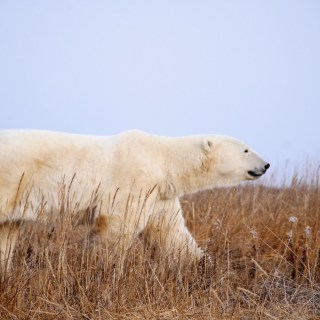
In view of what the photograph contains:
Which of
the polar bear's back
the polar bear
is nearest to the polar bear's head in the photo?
the polar bear

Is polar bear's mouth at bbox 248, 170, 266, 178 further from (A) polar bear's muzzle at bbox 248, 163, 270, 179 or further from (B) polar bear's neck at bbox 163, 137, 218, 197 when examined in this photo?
(B) polar bear's neck at bbox 163, 137, 218, 197

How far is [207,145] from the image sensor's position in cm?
526

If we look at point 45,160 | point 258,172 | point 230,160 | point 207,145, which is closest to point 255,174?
point 258,172

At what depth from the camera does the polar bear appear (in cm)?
464

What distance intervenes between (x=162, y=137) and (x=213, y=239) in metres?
1.33

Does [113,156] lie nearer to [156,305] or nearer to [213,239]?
[213,239]

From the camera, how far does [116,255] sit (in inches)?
133

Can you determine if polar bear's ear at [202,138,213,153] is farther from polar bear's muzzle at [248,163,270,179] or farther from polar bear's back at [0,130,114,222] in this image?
polar bear's back at [0,130,114,222]

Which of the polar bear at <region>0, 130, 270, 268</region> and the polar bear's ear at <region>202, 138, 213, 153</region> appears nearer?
the polar bear at <region>0, 130, 270, 268</region>

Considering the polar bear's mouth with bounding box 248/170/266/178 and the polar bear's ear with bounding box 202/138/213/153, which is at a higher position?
the polar bear's ear with bounding box 202/138/213/153

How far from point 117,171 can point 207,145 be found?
101cm

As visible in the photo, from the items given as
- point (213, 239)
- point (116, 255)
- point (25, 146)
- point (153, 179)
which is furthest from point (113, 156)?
→ point (116, 255)

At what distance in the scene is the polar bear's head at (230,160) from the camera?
5281 millimetres

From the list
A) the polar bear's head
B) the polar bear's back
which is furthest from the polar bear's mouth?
the polar bear's back
